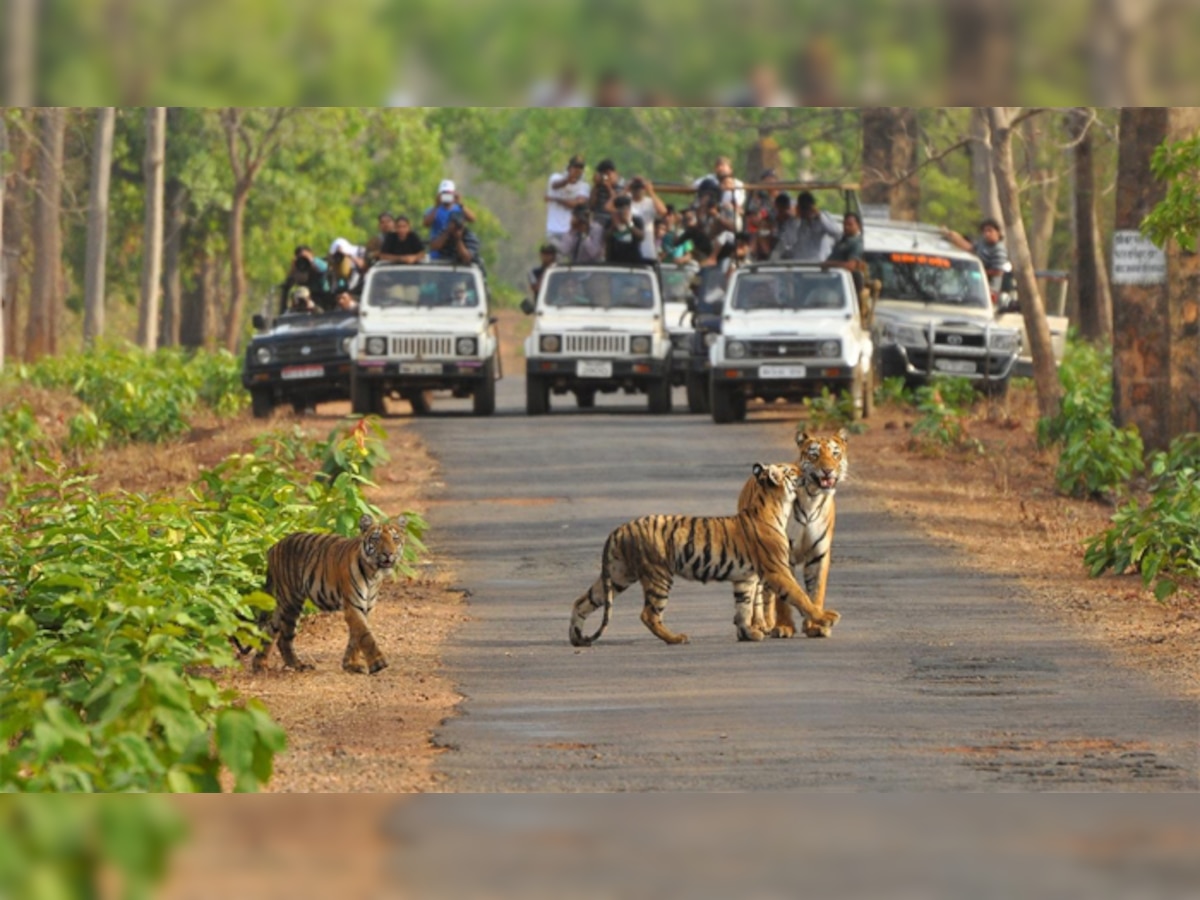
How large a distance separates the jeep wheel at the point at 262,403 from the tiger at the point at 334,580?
18753mm

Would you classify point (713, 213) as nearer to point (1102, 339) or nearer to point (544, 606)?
point (1102, 339)

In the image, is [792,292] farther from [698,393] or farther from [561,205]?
[561,205]

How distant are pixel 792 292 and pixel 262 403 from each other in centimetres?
709

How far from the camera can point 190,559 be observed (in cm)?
1115

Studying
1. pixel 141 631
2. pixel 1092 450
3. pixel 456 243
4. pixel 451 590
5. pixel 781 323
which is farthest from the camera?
pixel 456 243

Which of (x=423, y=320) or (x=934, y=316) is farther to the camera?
(x=934, y=316)

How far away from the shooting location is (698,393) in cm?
3089

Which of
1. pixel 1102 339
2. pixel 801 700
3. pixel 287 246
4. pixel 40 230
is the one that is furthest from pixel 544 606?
pixel 287 246

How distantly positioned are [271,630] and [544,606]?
336 cm

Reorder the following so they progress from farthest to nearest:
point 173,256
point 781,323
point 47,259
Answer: point 173,256, point 47,259, point 781,323

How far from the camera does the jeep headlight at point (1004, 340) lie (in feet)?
101

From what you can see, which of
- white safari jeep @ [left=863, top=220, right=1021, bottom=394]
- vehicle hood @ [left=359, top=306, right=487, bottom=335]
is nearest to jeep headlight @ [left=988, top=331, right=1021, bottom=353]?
white safari jeep @ [left=863, top=220, right=1021, bottom=394]

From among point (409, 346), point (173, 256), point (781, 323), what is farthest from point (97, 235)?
point (781, 323)

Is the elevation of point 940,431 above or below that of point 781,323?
below
